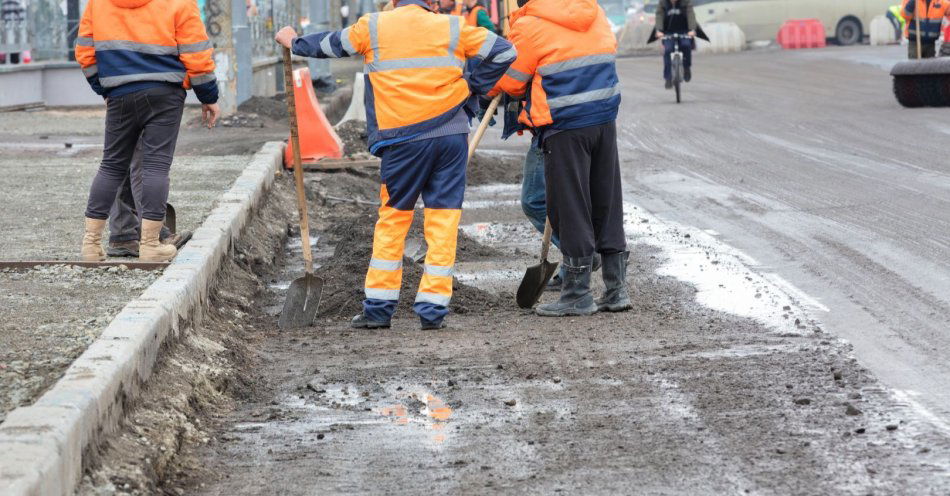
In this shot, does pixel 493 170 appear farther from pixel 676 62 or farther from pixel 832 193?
pixel 676 62

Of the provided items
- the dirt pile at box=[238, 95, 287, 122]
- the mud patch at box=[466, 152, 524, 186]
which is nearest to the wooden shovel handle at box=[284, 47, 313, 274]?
the mud patch at box=[466, 152, 524, 186]

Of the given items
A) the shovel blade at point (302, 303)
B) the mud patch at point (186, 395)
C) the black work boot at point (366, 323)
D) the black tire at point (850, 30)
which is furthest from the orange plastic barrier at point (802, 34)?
the black work boot at point (366, 323)

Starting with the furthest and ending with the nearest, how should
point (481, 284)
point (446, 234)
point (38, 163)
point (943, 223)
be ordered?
point (38, 163)
point (943, 223)
point (481, 284)
point (446, 234)

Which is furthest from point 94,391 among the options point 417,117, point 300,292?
point 300,292

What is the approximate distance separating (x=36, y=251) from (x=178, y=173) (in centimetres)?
422

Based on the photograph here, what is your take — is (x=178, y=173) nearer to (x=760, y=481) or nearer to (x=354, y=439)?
(x=354, y=439)

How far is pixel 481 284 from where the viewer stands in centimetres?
867

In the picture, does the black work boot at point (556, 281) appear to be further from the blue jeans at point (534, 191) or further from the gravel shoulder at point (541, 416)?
the gravel shoulder at point (541, 416)

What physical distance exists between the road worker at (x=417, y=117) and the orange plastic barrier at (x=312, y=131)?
6.75 metres

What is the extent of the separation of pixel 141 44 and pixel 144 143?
586 millimetres

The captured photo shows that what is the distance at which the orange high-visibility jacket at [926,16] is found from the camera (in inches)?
836

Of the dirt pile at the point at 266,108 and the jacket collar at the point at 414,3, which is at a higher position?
the jacket collar at the point at 414,3

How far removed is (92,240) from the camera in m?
8.41

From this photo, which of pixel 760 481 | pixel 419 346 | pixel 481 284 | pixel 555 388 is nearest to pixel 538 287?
pixel 481 284
